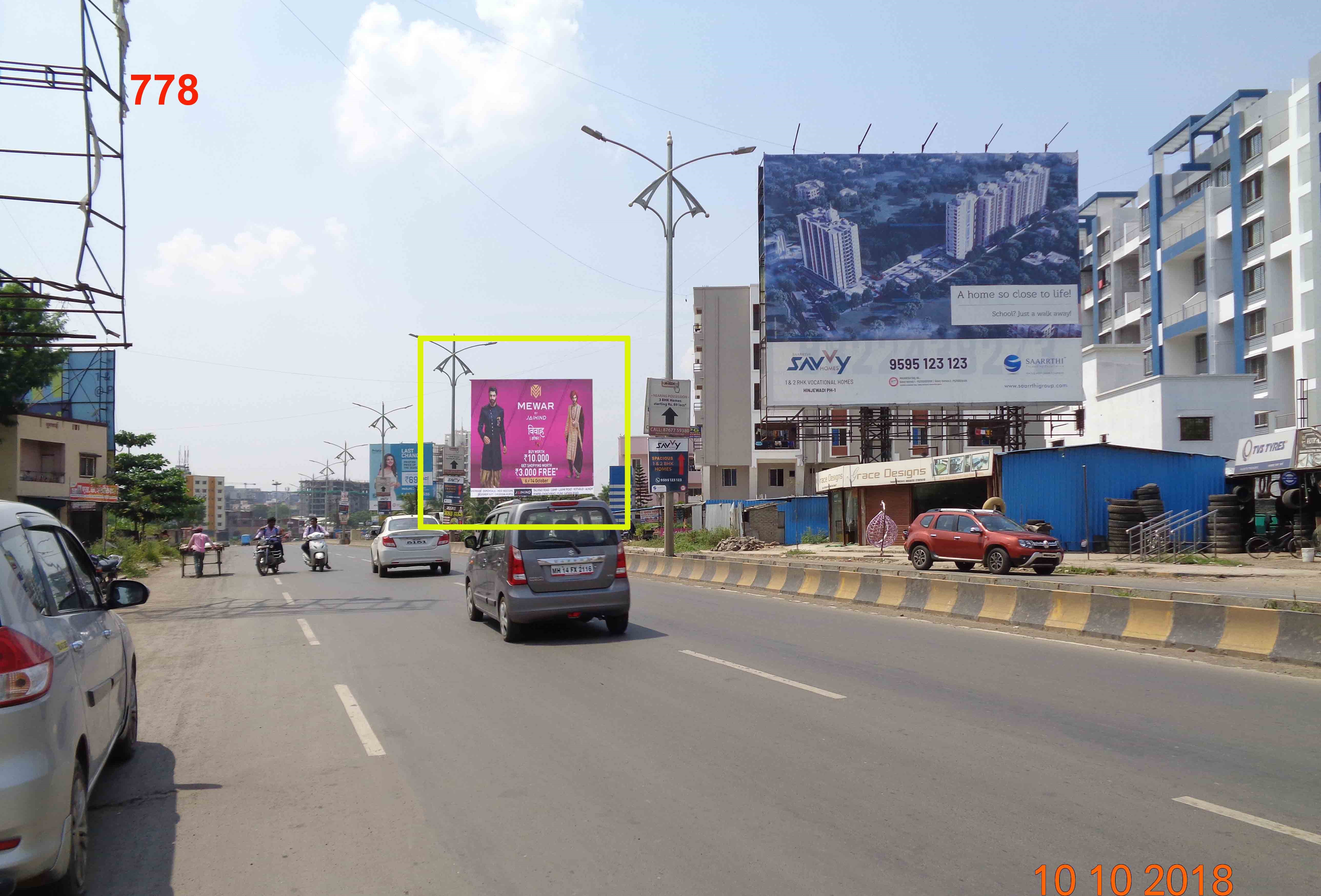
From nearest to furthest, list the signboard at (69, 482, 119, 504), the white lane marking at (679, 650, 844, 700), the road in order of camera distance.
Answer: the road, the white lane marking at (679, 650, 844, 700), the signboard at (69, 482, 119, 504)

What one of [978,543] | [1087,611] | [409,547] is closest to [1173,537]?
[978,543]

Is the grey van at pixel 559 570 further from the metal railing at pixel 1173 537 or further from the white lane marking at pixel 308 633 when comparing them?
the metal railing at pixel 1173 537

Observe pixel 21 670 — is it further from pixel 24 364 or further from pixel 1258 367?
pixel 1258 367

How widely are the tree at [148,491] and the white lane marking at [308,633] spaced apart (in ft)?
148

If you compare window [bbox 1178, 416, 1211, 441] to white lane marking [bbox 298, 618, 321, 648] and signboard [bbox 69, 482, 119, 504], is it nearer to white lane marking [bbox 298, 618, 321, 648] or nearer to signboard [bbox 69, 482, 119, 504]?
white lane marking [bbox 298, 618, 321, 648]

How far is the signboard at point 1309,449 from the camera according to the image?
27656 mm

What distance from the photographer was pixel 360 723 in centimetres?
786

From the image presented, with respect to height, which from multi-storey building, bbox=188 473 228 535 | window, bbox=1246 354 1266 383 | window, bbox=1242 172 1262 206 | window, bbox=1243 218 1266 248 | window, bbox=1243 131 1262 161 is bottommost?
multi-storey building, bbox=188 473 228 535

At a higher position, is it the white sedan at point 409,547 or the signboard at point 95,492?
the signboard at point 95,492

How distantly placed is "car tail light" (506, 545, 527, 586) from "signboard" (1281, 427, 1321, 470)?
25512mm

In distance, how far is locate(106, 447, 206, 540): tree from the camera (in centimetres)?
5634

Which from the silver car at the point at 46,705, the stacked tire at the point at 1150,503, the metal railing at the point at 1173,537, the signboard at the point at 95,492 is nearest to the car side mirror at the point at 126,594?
the silver car at the point at 46,705

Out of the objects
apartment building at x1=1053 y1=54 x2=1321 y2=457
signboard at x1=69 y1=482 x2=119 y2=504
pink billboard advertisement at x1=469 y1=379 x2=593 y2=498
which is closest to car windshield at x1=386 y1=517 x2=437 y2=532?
pink billboard advertisement at x1=469 y1=379 x2=593 y2=498

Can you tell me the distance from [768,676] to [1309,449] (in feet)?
83.9
